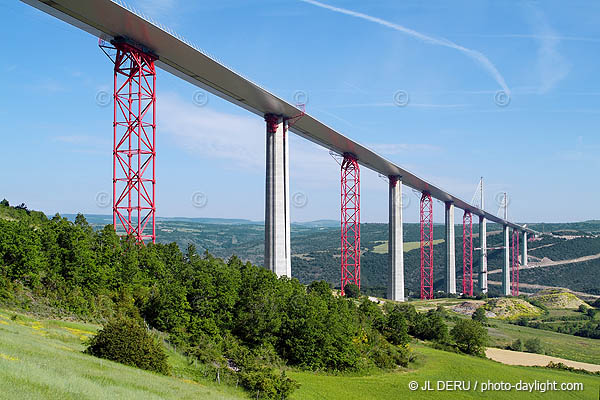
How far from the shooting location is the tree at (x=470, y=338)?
4819 cm

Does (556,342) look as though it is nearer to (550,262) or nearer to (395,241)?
(395,241)

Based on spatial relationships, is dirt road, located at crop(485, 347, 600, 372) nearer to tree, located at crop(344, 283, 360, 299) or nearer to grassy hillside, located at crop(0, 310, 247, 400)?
tree, located at crop(344, 283, 360, 299)

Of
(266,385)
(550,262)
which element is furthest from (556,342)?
(550,262)

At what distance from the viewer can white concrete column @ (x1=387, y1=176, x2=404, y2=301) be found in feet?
253

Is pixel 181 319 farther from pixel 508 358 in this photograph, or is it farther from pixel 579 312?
pixel 579 312

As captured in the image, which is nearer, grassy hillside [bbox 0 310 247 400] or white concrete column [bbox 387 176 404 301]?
grassy hillside [bbox 0 310 247 400]

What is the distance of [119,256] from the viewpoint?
3472 cm

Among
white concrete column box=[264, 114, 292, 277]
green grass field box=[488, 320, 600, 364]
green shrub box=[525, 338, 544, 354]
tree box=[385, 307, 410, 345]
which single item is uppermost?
white concrete column box=[264, 114, 292, 277]

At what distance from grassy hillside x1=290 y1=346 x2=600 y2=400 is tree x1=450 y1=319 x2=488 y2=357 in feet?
12.1

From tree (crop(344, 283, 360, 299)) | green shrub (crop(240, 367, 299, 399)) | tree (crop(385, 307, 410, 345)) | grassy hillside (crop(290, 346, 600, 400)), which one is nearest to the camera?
green shrub (crop(240, 367, 299, 399))

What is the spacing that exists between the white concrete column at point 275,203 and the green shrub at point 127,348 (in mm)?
25562

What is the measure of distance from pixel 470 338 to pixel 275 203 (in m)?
22.8

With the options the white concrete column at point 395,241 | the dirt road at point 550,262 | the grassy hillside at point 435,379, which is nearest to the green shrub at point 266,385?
the grassy hillside at point 435,379

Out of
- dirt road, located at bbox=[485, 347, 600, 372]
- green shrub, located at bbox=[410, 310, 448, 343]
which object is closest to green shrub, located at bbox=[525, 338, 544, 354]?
dirt road, located at bbox=[485, 347, 600, 372]
